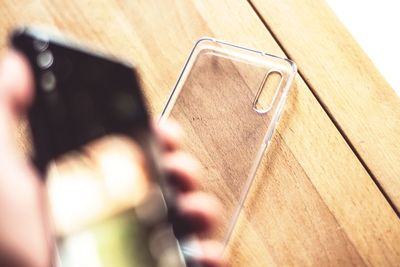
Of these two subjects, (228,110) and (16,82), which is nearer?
(16,82)

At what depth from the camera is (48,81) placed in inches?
15.8

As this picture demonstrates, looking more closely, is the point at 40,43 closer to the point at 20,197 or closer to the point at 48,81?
the point at 48,81

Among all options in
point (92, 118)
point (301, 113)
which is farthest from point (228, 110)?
point (92, 118)

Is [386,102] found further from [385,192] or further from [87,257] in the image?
[87,257]

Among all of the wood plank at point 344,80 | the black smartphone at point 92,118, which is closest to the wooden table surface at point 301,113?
the wood plank at point 344,80

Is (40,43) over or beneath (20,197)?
over

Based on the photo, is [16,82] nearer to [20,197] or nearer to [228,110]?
[20,197]

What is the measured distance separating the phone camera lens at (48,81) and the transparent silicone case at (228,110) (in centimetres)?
18

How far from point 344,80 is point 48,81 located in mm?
358

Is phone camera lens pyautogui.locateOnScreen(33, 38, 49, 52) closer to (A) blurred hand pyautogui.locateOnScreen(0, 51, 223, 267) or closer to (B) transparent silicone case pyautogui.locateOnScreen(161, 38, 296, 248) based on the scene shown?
(A) blurred hand pyautogui.locateOnScreen(0, 51, 223, 267)

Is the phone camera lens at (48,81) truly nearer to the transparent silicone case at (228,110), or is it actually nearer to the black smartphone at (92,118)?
the black smartphone at (92,118)

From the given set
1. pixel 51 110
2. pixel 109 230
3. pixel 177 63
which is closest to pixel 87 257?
pixel 109 230

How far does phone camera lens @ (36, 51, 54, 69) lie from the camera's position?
1.29 feet

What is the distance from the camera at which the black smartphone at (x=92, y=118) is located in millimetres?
398
